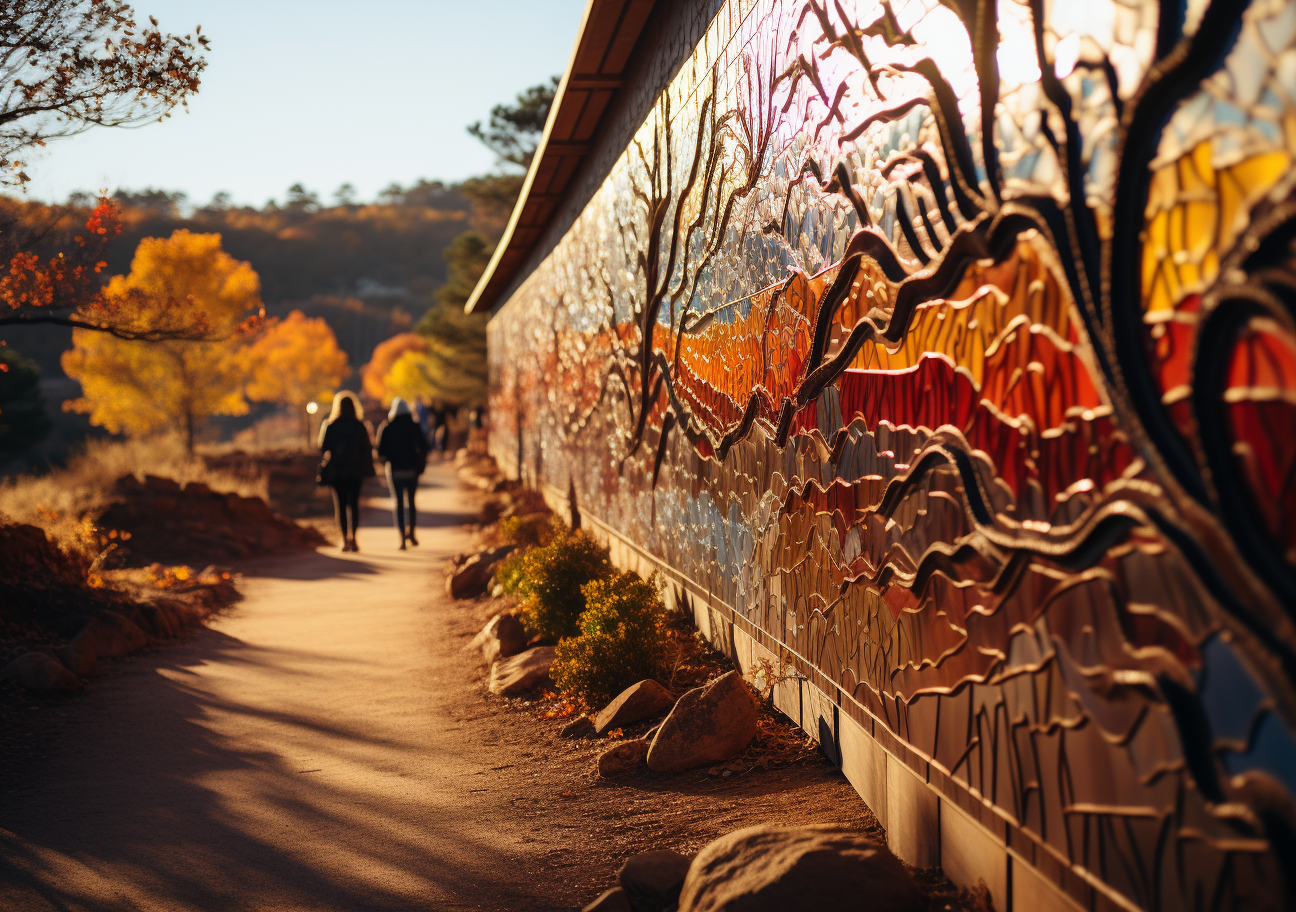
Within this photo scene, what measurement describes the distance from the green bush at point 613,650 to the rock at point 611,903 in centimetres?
220

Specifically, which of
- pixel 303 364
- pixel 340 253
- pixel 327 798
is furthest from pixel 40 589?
pixel 340 253

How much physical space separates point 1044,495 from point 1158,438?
1.54 feet

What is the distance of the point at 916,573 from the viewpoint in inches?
119

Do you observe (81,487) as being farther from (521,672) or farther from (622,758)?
(622,758)

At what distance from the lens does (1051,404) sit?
2182 millimetres

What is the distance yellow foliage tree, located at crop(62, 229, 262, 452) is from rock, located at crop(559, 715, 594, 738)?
91.0ft

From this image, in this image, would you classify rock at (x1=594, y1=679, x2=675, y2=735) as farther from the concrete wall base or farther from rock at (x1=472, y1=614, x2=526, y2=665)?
rock at (x1=472, y1=614, x2=526, y2=665)

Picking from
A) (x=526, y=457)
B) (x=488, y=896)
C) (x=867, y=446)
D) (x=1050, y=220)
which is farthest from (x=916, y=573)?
(x=526, y=457)

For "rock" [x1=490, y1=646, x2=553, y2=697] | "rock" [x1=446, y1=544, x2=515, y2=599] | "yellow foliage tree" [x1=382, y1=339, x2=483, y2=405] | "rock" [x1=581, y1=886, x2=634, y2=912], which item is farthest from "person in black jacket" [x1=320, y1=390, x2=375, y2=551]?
"yellow foliage tree" [x1=382, y1=339, x2=483, y2=405]

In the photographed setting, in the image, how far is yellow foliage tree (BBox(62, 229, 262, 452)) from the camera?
30.6 meters

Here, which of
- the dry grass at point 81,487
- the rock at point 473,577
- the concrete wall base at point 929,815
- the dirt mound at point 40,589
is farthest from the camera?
the dry grass at point 81,487

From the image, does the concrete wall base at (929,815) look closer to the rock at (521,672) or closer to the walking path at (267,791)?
the walking path at (267,791)

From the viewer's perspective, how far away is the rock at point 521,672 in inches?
240

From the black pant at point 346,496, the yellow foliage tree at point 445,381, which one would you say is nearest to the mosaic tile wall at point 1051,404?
the black pant at point 346,496
